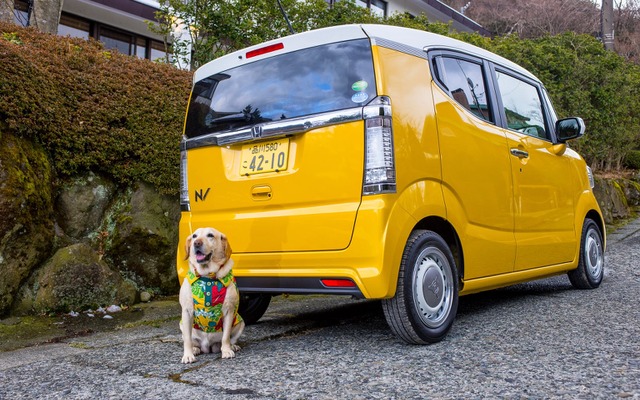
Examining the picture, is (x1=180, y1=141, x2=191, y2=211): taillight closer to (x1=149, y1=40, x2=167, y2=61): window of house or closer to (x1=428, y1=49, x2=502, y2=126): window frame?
(x1=428, y1=49, x2=502, y2=126): window frame

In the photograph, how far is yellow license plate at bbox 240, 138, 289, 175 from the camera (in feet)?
11.5

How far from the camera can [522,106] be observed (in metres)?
4.88

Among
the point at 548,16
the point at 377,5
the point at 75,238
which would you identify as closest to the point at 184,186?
the point at 75,238

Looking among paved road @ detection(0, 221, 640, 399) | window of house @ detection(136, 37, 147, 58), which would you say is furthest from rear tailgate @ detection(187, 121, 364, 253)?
window of house @ detection(136, 37, 147, 58)

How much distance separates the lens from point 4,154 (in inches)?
178

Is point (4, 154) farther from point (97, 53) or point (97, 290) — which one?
point (97, 53)

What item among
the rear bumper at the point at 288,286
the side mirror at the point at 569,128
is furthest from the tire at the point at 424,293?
the side mirror at the point at 569,128

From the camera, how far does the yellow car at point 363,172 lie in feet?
10.6

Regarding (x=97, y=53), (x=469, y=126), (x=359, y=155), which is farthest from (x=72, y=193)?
(x=469, y=126)

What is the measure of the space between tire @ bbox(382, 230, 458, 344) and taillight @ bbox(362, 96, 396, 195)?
42cm

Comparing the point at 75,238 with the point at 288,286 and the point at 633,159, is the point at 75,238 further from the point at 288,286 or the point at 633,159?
the point at 633,159

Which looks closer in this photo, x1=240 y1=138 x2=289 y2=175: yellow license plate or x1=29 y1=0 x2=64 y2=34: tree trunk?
x1=240 y1=138 x2=289 y2=175: yellow license plate

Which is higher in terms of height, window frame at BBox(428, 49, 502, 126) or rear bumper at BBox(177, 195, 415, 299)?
window frame at BBox(428, 49, 502, 126)

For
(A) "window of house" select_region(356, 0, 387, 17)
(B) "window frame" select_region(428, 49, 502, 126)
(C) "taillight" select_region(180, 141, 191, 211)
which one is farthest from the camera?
(A) "window of house" select_region(356, 0, 387, 17)
